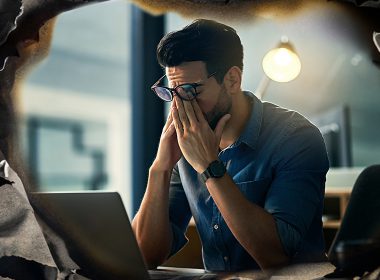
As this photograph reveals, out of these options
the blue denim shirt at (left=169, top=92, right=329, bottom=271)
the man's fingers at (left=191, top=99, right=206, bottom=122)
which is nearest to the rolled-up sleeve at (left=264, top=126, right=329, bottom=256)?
the blue denim shirt at (left=169, top=92, right=329, bottom=271)

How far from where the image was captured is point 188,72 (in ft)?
2.54

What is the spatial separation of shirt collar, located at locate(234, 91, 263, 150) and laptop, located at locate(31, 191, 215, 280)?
0.19 meters

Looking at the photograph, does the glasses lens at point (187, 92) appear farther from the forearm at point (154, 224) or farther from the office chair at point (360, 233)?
the office chair at point (360, 233)

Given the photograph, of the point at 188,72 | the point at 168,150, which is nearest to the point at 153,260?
the point at 168,150

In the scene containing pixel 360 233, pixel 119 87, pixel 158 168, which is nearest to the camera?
pixel 360 233

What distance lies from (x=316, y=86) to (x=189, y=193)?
224 millimetres

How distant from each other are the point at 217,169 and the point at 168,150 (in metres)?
→ 0.09

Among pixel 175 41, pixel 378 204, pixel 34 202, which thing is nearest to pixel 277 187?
pixel 378 204

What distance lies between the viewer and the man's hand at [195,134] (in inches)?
30.0

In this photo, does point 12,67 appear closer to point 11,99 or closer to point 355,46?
point 11,99

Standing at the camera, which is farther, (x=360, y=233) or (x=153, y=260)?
(x=153, y=260)

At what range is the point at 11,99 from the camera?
937mm

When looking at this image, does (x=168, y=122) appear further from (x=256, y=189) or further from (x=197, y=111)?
(x=256, y=189)

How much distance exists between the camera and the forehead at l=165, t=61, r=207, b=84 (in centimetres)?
77
